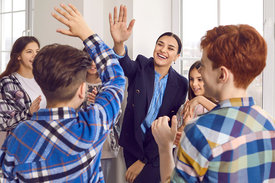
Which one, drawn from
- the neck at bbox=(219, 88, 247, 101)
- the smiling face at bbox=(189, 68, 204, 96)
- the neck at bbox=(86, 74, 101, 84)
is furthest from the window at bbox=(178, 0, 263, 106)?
the neck at bbox=(219, 88, 247, 101)

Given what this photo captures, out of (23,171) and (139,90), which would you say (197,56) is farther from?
(23,171)

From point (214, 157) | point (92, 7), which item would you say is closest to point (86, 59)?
point (214, 157)

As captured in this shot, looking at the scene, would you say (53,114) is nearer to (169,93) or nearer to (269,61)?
(169,93)

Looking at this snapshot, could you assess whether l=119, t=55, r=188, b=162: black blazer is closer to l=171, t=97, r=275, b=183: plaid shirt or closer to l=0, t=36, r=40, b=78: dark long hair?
l=0, t=36, r=40, b=78: dark long hair

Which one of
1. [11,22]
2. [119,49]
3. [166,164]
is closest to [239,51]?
[166,164]

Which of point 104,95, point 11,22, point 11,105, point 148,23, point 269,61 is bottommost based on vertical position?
point 11,105

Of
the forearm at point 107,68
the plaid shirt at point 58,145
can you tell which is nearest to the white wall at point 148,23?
the forearm at point 107,68

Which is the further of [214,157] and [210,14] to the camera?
[210,14]

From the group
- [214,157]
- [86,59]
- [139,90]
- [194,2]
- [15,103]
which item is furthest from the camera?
[194,2]

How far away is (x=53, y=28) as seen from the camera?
293 centimetres

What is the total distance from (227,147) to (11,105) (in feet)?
5.36

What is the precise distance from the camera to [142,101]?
88.3 inches

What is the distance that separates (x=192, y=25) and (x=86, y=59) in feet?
6.78

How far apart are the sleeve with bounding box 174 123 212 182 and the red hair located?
204 millimetres
